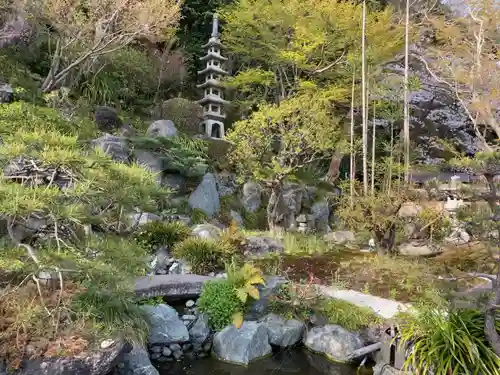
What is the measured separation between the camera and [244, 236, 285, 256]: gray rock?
7961mm

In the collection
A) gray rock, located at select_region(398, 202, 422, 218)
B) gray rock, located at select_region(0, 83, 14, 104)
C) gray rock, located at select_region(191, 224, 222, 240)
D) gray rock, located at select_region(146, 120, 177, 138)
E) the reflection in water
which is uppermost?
gray rock, located at select_region(0, 83, 14, 104)

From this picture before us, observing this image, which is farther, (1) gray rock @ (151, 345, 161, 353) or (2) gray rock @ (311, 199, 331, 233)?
(2) gray rock @ (311, 199, 331, 233)

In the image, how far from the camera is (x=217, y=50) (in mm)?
13656

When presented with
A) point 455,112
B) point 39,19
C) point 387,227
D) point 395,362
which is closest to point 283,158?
point 387,227

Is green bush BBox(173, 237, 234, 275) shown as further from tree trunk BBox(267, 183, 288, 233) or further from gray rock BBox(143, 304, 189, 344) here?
tree trunk BBox(267, 183, 288, 233)

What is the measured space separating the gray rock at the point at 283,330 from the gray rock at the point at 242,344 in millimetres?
112

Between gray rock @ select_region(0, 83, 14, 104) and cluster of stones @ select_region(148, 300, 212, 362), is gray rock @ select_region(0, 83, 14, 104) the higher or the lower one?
the higher one

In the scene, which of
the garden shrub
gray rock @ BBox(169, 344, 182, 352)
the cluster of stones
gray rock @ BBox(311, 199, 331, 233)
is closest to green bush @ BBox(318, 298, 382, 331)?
the cluster of stones

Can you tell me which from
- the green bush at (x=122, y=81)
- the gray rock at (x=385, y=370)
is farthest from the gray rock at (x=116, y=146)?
the gray rock at (x=385, y=370)

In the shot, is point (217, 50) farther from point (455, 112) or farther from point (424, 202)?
point (455, 112)

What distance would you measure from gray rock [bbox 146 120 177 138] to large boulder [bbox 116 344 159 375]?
7.53m

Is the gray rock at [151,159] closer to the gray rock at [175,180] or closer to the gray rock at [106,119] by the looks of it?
the gray rock at [175,180]

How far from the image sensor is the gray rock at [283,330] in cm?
508

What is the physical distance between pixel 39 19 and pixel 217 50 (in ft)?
17.8
